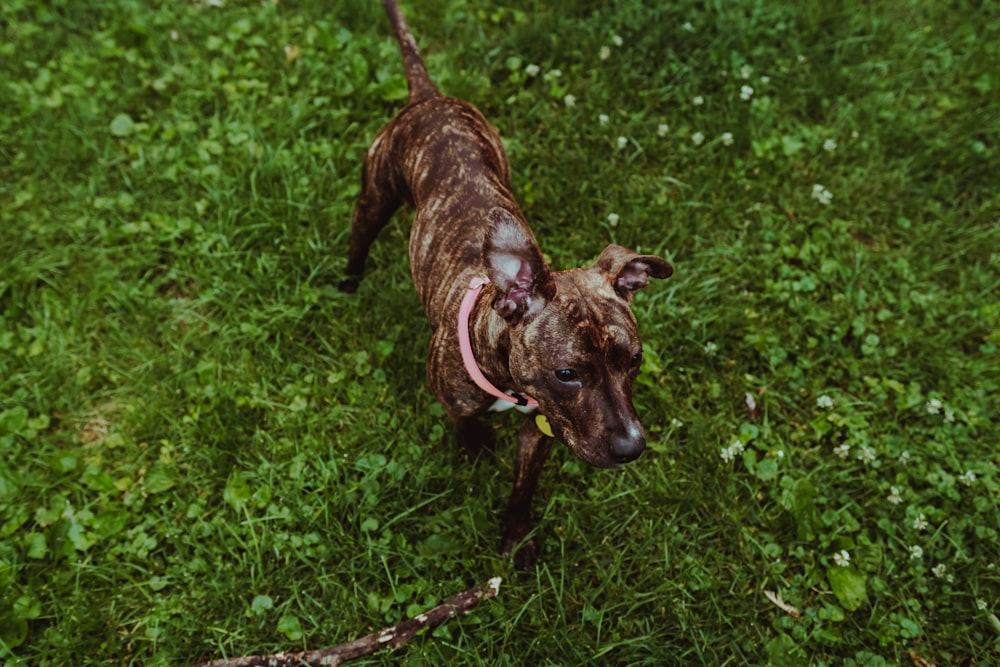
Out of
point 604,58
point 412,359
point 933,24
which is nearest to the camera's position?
point 412,359

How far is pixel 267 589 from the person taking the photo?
2986mm

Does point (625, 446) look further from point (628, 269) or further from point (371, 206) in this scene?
point (371, 206)

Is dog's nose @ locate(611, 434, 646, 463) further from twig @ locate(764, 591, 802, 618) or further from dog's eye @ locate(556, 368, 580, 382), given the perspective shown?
twig @ locate(764, 591, 802, 618)

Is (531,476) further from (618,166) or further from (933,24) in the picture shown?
(933,24)

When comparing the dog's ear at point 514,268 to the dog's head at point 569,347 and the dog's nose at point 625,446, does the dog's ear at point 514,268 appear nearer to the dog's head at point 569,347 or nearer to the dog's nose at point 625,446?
the dog's head at point 569,347

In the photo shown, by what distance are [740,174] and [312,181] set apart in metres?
2.50

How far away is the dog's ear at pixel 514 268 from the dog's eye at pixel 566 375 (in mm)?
201

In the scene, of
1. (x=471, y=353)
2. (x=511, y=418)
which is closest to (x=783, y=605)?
(x=511, y=418)

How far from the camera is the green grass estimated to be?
2.96m

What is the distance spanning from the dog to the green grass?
0.46 m

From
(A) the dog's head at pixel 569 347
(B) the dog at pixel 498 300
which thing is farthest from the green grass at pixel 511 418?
(A) the dog's head at pixel 569 347

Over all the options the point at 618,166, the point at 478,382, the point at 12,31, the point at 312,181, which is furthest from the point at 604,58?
the point at 12,31

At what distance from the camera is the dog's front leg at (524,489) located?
110 inches

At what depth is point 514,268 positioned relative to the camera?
7.13 feet
